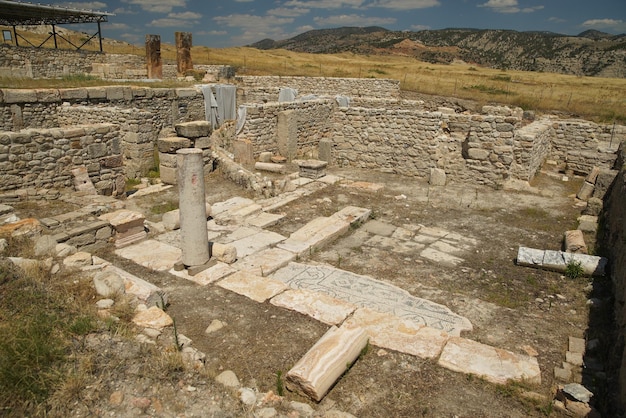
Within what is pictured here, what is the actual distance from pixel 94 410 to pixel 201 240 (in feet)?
11.7

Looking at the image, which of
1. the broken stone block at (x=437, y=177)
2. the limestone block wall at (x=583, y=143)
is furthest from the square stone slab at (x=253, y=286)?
the limestone block wall at (x=583, y=143)

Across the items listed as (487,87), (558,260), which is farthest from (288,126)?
(487,87)

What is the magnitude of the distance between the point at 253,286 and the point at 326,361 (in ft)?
7.06

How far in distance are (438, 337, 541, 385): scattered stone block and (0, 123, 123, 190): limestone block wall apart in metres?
8.58

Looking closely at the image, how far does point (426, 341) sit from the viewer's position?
515cm

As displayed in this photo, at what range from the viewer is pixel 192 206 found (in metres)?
6.50

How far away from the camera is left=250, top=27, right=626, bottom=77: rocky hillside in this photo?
61.7 meters

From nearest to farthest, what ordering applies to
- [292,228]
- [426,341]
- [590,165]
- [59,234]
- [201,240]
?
[426,341] → [201,240] → [59,234] → [292,228] → [590,165]

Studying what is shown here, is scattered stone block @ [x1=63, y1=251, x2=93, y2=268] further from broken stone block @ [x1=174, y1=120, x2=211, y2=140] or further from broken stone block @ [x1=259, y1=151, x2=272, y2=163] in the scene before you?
broken stone block @ [x1=259, y1=151, x2=272, y2=163]

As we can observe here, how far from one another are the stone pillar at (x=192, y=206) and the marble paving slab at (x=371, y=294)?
1294 millimetres

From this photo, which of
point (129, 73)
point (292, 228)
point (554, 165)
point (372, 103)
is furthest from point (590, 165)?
point (129, 73)

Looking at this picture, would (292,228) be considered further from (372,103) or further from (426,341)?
(372,103)

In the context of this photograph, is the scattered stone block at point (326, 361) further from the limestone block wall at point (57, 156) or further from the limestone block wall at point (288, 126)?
the limestone block wall at point (288, 126)

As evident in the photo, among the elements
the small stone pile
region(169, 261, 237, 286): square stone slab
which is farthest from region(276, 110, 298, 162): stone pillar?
region(169, 261, 237, 286): square stone slab
